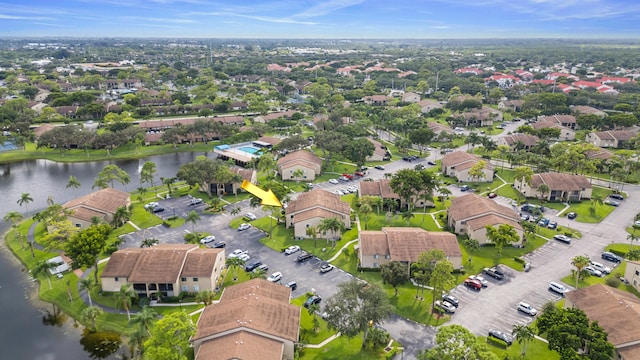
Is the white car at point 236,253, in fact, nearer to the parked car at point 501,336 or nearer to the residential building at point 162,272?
the residential building at point 162,272

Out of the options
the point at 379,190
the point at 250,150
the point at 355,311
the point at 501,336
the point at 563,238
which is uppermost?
the point at 250,150

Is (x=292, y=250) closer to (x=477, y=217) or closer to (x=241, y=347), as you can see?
(x=241, y=347)

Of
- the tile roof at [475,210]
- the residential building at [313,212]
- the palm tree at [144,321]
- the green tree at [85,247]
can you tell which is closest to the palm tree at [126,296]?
the palm tree at [144,321]

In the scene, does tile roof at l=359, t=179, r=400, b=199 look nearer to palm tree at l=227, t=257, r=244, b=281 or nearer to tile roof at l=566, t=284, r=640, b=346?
palm tree at l=227, t=257, r=244, b=281

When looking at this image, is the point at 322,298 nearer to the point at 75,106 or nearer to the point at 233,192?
the point at 233,192

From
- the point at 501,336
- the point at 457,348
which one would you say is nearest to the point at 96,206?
the point at 457,348

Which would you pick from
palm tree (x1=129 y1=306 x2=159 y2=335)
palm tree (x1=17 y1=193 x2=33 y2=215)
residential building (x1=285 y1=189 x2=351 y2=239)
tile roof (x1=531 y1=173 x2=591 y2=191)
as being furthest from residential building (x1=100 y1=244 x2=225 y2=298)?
tile roof (x1=531 y1=173 x2=591 y2=191)

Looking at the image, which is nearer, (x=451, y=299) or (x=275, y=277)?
(x=451, y=299)
